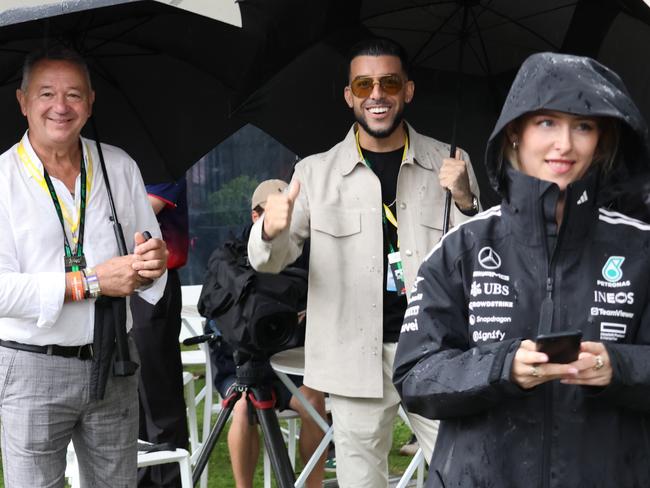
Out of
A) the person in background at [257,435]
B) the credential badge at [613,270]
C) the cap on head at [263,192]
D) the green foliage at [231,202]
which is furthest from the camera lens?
the green foliage at [231,202]

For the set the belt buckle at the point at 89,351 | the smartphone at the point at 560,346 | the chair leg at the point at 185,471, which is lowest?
the chair leg at the point at 185,471

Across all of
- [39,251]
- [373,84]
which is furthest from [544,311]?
[373,84]

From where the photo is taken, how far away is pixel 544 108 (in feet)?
7.24

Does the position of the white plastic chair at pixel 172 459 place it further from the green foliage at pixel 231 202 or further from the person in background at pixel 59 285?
the green foliage at pixel 231 202

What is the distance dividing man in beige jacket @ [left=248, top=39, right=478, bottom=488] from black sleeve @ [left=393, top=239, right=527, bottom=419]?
5.11 ft

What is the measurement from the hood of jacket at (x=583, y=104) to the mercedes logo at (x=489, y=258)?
14 centimetres

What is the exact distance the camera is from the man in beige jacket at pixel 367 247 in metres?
3.92

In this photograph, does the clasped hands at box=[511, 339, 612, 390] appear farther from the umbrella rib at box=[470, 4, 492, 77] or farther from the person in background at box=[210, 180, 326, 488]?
the person in background at box=[210, 180, 326, 488]

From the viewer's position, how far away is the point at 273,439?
4.61 metres

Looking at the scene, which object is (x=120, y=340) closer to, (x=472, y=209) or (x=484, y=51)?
(x=472, y=209)

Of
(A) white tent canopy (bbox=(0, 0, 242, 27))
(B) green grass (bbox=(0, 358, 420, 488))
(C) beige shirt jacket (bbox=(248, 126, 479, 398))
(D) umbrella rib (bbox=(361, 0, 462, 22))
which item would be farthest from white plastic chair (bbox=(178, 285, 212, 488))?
(A) white tent canopy (bbox=(0, 0, 242, 27))

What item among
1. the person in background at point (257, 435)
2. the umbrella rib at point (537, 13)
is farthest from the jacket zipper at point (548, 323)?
the person in background at point (257, 435)

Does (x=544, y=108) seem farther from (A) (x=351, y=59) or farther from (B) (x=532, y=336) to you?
(A) (x=351, y=59)

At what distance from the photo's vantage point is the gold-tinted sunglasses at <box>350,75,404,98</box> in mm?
3998
